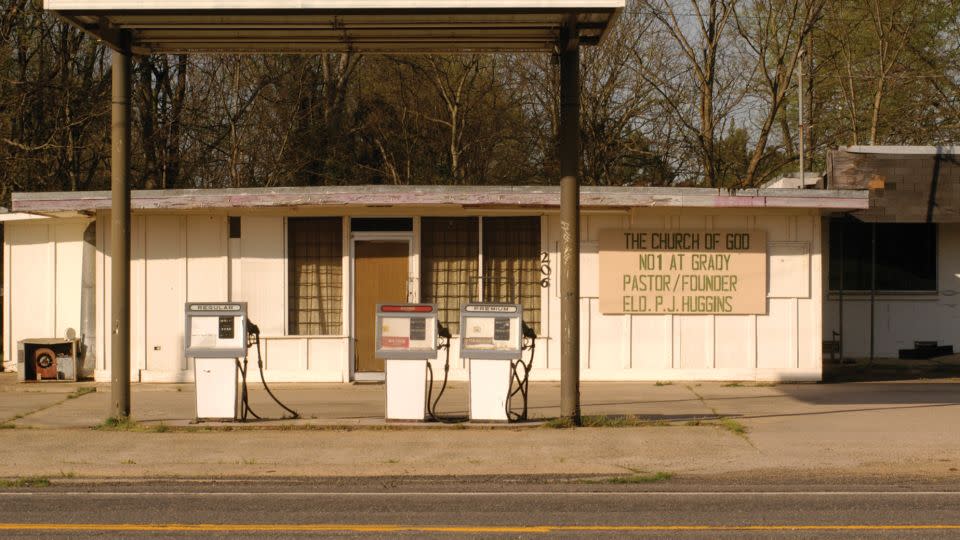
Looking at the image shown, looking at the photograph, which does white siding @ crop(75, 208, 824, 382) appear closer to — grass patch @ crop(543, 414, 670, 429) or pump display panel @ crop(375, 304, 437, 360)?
grass patch @ crop(543, 414, 670, 429)

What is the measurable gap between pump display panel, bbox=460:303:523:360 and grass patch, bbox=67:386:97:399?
6.70 m

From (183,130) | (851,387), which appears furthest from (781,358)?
(183,130)

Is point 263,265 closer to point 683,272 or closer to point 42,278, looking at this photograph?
point 42,278

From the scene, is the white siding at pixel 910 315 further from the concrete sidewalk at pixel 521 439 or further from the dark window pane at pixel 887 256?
the concrete sidewalk at pixel 521 439

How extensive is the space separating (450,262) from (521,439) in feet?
18.6

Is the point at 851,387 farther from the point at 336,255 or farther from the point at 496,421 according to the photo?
the point at 336,255

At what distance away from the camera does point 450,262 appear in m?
17.3

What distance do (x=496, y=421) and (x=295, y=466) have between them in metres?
2.88

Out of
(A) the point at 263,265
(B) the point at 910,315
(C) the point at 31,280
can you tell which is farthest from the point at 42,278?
(B) the point at 910,315

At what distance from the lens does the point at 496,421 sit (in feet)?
→ 42.2

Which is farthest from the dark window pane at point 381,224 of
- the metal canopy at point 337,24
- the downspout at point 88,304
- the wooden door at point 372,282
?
the downspout at point 88,304

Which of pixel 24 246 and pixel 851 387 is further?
pixel 24 246

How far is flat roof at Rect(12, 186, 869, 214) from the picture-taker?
16.3 metres

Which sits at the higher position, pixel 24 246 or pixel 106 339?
pixel 24 246
